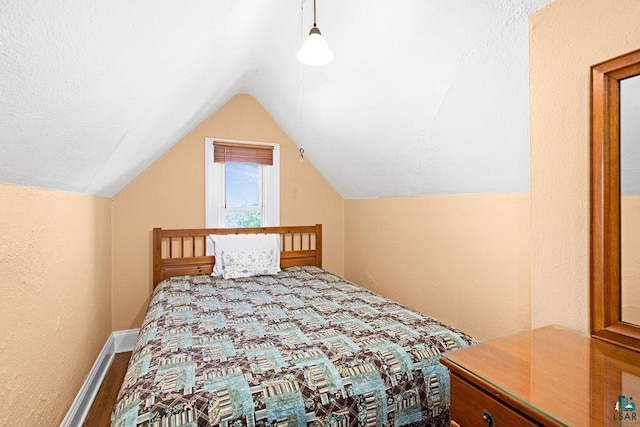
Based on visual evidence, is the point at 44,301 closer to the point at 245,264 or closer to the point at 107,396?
the point at 107,396

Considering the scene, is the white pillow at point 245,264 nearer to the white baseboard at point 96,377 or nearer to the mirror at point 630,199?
the white baseboard at point 96,377

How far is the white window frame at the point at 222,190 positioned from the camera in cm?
324

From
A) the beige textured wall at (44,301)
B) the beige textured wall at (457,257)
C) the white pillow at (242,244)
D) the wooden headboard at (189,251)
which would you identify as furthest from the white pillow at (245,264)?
the beige textured wall at (457,257)

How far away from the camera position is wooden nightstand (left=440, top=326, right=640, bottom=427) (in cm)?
67

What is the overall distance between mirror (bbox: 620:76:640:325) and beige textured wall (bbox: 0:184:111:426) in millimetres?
2000

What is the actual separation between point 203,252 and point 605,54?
10.5 feet

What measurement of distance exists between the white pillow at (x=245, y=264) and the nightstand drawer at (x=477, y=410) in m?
2.33

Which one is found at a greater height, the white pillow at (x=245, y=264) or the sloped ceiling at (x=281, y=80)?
the sloped ceiling at (x=281, y=80)

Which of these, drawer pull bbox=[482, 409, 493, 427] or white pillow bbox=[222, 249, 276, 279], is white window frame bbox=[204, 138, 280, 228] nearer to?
white pillow bbox=[222, 249, 276, 279]

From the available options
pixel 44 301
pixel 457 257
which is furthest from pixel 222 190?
pixel 457 257

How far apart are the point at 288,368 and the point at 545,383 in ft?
2.87

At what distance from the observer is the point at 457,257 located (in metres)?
2.39

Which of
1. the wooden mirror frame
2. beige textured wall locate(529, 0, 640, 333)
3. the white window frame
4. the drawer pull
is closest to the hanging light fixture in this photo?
beige textured wall locate(529, 0, 640, 333)

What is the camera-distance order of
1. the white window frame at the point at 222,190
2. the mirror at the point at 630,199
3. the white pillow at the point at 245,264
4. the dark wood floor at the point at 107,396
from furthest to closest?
the white window frame at the point at 222,190, the white pillow at the point at 245,264, the dark wood floor at the point at 107,396, the mirror at the point at 630,199
